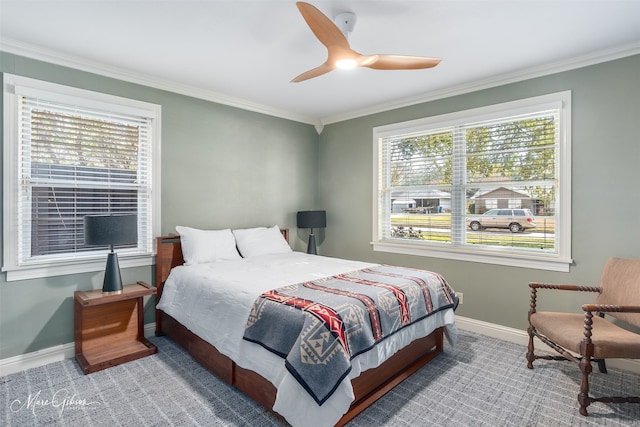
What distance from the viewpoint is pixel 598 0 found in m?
2.06

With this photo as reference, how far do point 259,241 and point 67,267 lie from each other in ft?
5.87

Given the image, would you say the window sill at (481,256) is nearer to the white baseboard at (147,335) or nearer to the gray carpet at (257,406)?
the white baseboard at (147,335)

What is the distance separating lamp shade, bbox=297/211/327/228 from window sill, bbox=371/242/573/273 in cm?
77

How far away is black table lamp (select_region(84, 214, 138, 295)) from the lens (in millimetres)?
2623

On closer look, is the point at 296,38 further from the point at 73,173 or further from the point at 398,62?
the point at 73,173

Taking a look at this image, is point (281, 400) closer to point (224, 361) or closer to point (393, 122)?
point (224, 361)

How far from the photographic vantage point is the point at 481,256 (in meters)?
3.46

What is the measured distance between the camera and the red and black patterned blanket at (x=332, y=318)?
1751 mm

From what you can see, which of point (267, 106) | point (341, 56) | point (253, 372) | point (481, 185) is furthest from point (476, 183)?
point (253, 372)

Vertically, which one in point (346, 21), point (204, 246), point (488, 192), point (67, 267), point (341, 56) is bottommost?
point (67, 267)

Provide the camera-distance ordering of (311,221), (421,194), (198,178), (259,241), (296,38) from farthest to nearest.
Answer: (311,221) → (421,194) → (259,241) → (198,178) → (296,38)

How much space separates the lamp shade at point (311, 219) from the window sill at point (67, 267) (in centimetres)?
191

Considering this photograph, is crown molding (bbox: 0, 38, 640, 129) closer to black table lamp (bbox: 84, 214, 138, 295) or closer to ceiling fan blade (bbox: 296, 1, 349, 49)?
black table lamp (bbox: 84, 214, 138, 295)

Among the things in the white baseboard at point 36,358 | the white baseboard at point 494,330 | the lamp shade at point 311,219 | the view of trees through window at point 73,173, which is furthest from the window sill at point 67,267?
the white baseboard at point 494,330
